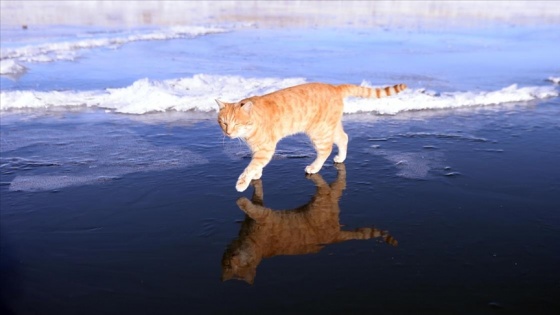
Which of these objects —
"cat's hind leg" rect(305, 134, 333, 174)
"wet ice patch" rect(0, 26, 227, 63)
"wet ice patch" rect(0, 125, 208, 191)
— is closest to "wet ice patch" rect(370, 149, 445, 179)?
"cat's hind leg" rect(305, 134, 333, 174)

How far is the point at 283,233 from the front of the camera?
3.88 meters

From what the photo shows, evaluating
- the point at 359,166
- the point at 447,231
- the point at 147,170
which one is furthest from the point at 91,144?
the point at 447,231

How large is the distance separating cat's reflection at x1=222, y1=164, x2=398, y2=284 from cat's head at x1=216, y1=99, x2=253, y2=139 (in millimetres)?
659

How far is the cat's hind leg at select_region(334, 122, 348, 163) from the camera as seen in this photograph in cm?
557

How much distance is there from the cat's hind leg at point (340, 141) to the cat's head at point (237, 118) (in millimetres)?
1293

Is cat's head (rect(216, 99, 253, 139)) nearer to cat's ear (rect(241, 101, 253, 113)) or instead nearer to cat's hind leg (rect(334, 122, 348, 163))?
cat's ear (rect(241, 101, 253, 113))

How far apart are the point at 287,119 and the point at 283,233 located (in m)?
1.58

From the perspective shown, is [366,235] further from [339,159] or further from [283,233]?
[339,159]

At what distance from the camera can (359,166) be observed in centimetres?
550

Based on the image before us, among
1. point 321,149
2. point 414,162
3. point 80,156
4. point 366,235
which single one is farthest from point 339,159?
point 80,156

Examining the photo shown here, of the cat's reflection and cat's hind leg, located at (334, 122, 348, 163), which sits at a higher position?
cat's hind leg, located at (334, 122, 348, 163)

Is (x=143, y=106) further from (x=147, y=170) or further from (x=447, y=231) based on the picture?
(x=447, y=231)

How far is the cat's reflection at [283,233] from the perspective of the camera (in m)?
3.47

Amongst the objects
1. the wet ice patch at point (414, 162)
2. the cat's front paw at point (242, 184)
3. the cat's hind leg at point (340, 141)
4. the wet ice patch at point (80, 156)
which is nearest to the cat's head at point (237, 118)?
the cat's front paw at point (242, 184)
